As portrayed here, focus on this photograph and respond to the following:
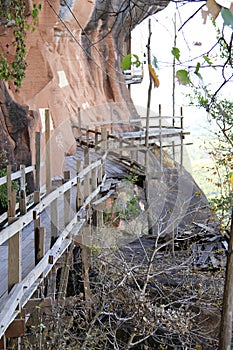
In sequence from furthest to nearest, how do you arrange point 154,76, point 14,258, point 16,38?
point 16,38
point 14,258
point 154,76

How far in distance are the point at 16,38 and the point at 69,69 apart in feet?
27.5

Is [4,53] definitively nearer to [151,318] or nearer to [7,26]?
[7,26]

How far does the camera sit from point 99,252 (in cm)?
795

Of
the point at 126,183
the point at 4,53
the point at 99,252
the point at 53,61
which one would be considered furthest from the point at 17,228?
the point at 53,61

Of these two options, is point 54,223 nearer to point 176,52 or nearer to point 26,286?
point 26,286

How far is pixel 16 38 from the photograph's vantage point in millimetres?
8867

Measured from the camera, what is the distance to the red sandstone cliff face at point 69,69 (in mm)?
9519

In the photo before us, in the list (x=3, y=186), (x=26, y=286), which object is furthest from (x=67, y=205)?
(x=26, y=286)

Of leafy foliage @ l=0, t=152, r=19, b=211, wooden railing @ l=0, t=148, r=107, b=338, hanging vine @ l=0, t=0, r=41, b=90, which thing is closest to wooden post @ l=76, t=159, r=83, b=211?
wooden railing @ l=0, t=148, r=107, b=338

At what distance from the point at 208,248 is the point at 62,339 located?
4805mm

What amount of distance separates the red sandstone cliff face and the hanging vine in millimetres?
219

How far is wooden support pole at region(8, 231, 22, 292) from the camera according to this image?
3500 mm

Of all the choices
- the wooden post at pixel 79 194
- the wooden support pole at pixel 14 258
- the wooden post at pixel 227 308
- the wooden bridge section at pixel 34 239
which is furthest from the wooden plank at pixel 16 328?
the wooden post at pixel 79 194

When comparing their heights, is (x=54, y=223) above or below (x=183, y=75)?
below
